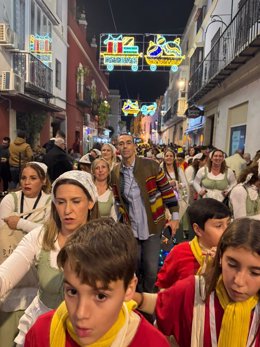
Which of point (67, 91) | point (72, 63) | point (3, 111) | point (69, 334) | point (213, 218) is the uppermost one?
point (72, 63)

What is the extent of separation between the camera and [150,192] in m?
4.04

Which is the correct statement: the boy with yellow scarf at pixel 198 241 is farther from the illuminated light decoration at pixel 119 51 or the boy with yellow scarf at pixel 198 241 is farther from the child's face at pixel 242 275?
the illuminated light decoration at pixel 119 51

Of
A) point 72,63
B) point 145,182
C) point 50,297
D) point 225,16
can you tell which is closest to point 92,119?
point 72,63

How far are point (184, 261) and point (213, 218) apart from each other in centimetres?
39

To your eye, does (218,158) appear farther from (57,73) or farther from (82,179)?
(57,73)

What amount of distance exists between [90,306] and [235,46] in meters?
11.4

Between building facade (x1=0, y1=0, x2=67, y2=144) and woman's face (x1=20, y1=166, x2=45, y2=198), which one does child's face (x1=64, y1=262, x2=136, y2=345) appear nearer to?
woman's face (x1=20, y1=166, x2=45, y2=198)

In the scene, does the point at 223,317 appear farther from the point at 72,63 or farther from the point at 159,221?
the point at 72,63

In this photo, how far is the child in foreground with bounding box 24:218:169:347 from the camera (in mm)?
1146

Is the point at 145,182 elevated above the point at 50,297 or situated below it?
above

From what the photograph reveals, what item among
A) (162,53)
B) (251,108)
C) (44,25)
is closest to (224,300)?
(251,108)

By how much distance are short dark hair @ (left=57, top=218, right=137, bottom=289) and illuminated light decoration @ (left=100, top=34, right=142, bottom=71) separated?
21183mm

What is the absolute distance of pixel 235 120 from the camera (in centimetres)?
1288

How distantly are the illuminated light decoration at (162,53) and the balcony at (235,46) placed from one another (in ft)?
11.0
